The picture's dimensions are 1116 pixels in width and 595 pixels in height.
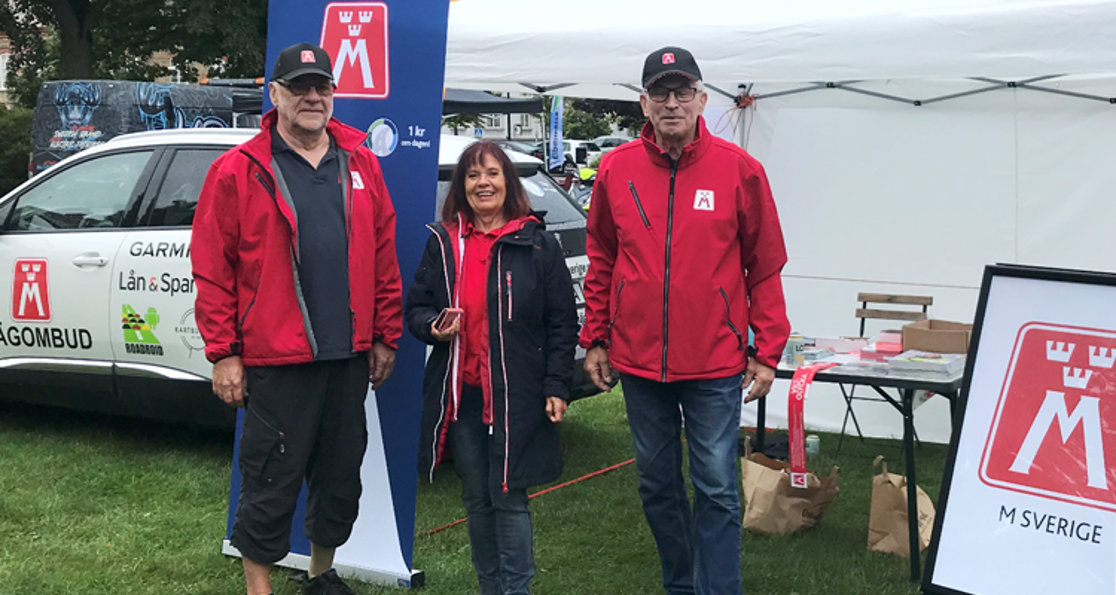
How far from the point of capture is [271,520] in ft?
12.0

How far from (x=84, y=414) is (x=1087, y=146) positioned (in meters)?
6.01

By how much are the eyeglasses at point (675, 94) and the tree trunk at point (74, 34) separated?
80.7 ft

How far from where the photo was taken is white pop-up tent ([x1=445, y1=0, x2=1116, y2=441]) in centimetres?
426

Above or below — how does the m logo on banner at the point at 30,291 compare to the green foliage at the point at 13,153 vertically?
below

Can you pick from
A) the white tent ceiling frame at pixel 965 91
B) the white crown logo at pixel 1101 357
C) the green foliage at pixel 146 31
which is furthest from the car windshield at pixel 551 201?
the green foliage at pixel 146 31

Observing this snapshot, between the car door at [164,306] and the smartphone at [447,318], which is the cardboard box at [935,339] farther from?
the car door at [164,306]

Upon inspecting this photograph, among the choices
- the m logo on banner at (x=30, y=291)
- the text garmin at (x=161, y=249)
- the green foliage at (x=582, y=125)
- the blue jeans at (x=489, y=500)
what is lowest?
the blue jeans at (x=489, y=500)

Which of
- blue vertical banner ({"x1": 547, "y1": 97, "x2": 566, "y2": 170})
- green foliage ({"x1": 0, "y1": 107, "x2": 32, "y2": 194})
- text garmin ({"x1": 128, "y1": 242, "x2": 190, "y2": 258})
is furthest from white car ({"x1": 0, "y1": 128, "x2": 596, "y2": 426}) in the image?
blue vertical banner ({"x1": 547, "y1": 97, "x2": 566, "y2": 170})

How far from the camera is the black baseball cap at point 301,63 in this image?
3.51 meters

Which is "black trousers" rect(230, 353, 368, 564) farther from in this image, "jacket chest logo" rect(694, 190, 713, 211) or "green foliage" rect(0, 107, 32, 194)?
"green foliage" rect(0, 107, 32, 194)

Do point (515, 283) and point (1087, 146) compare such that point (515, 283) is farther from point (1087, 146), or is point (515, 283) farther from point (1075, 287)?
point (1087, 146)

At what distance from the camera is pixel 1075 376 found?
317 cm

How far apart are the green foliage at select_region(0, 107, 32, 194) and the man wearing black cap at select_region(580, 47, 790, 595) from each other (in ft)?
60.0

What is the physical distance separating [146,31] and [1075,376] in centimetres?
2762
